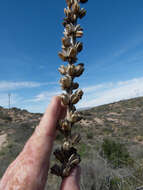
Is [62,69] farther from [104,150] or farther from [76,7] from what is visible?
[104,150]

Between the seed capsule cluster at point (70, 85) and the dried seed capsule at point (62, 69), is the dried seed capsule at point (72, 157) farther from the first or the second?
the dried seed capsule at point (62, 69)

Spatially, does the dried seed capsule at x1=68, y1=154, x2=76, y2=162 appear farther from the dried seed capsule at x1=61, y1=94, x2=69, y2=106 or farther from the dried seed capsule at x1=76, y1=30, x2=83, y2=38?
the dried seed capsule at x1=76, y1=30, x2=83, y2=38

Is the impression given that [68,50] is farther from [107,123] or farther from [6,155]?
[107,123]

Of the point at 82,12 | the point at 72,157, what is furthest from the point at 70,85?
the point at 82,12

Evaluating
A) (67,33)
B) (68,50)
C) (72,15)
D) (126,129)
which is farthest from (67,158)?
(126,129)

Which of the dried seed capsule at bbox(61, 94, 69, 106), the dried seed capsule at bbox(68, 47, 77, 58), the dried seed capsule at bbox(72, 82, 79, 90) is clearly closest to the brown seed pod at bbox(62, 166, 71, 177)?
the dried seed capsule at bbox(61, 94, 69, 106)

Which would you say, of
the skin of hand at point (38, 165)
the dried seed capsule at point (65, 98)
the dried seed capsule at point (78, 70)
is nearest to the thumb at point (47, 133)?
the skin of hand at point (38, 165)

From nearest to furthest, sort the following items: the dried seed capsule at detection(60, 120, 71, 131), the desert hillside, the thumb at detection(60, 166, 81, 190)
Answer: the thumb at detection(60, 166, 81, 190)
the dried seed capsule at detection(60, 120, 71, 131)
the desert hillside
